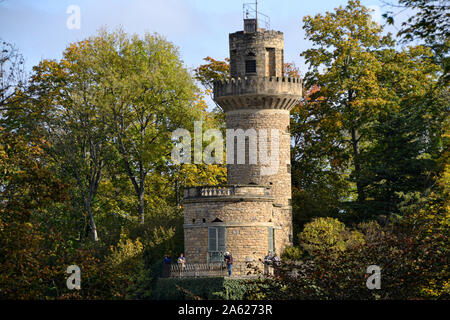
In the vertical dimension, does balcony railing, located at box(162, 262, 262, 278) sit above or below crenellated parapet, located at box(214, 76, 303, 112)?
below

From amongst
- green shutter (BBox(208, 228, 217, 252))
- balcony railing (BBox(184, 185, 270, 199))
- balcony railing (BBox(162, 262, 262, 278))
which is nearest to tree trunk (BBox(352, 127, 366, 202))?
balcony railing (BBox(184, 185, 270, 199))

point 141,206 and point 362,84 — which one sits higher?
point 362,84

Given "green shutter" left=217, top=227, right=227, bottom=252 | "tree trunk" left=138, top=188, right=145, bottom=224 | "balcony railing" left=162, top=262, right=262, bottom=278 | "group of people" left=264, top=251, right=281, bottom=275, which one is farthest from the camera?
"tree trunk" left=138, top=188, right=145, bottom=224

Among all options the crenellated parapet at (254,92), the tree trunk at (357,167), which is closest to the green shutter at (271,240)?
the crenellated parapet at (254,92)

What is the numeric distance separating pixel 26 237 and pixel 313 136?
35618mm

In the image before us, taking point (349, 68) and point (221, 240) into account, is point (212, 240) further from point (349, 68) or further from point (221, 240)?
point (349, 68)

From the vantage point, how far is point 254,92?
49.7 meters

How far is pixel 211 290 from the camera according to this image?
4259 centimetres

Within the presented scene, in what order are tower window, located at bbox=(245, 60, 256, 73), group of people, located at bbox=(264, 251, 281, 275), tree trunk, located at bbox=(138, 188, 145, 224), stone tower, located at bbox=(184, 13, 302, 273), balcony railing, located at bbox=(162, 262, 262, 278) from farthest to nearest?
tree trunk, located at bbox=(138, 188, 145, 224), tower window, located at bbox=(245, 60, 256, 73), stone tower, located at bbox=(184, 13, 302, 273), balcony railing, located at bbox=(162, 262, 262, 278), group of people, located at bbox=(264, 251, 281, 275)

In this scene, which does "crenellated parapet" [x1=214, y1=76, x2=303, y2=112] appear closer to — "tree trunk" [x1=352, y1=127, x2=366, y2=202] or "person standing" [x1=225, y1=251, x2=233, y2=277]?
"tree trunk" [x1=352, y1=127, x2=366, y2=202]

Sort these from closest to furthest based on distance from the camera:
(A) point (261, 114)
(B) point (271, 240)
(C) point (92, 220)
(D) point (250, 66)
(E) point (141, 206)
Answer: (B) point (271, 240) < (A) point (261, 114) < (D) point (250, 66) < (C) point (92, 220) < (E) point (141, 206)

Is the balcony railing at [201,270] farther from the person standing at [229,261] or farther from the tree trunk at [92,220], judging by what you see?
the tree trunk at [92,220]

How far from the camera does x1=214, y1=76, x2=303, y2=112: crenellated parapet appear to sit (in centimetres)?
4975

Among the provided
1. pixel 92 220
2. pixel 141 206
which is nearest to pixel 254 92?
pixel 141 206
